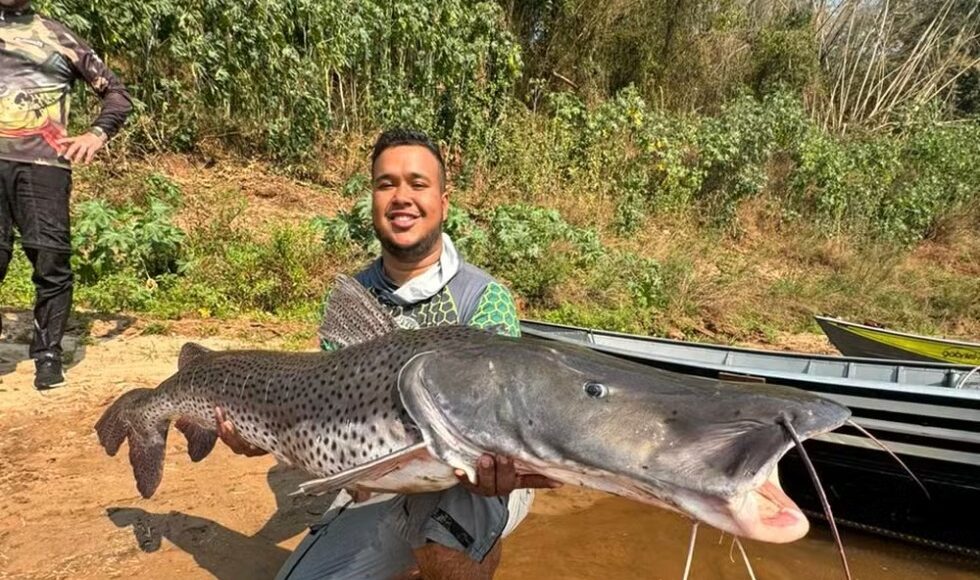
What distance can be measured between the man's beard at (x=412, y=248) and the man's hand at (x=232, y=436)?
2.99 feet

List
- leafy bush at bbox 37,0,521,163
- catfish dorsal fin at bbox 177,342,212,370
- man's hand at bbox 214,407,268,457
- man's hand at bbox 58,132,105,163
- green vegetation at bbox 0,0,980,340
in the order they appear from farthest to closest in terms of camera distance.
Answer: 1. leafy bush at bbox 37,0,521,163
2. green vegetation at bbox 0,0,980,340
3. man's hand at bbox 58,132,105,163
4. catfish dorsal fin at bbox 177,342,212,370
5. man's hand at bbox 214,407,268,457

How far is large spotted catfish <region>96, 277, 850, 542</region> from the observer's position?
1.27 m

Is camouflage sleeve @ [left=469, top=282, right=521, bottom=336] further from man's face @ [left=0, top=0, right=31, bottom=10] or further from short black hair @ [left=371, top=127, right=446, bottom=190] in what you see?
man's face @ [left=0, top=0, right=31, bottom=10]

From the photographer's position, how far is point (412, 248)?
2.57m

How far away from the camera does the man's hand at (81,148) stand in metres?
4.39

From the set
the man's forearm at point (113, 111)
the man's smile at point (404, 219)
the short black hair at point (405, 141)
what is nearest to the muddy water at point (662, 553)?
the man's smile at point (404, 219)

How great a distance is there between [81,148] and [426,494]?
12.5 feet

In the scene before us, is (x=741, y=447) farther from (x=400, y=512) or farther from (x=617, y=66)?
(x=617, y=66)

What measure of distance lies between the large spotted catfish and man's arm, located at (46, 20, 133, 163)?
2.93 meters

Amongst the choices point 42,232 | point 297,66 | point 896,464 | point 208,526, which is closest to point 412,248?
point 208,526

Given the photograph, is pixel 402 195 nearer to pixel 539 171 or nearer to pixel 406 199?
pixel 406 199

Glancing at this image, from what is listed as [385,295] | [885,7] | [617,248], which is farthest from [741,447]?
[885,7]

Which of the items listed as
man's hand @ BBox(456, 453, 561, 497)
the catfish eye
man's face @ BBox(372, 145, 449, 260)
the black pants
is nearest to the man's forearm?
the black pants

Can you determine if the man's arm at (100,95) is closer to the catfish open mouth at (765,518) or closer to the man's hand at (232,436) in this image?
the man's hand at (232,436)
